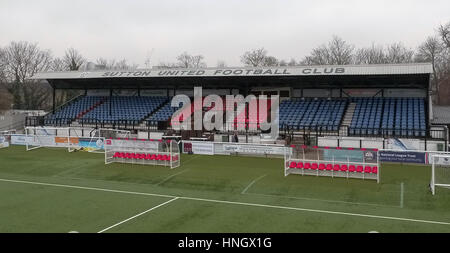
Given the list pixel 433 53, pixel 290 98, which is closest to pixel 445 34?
pixel 433 53

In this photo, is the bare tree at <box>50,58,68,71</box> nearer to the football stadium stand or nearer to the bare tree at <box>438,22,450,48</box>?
the football stadium stand

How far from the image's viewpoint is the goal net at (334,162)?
17984mm

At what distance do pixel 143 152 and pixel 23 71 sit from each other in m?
48.6

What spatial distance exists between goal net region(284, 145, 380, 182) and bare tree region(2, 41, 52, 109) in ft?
178

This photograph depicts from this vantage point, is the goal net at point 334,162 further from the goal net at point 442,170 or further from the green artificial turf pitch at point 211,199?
the goal net at point 442,170

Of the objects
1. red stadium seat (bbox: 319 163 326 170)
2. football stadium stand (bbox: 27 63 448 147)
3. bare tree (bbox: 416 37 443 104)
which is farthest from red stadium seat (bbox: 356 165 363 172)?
bare tree (bbox: 416 37 443 104)

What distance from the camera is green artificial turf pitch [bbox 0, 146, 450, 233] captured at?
11875 mm

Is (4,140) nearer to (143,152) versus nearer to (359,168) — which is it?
(143,152)

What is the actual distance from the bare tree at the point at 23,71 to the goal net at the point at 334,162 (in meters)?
54.3

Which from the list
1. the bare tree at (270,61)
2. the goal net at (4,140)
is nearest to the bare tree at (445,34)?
the bare tree at (270,61)

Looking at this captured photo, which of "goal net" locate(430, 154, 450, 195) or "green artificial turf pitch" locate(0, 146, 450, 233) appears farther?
"goal net" locate(430, 154, 450, 195)
